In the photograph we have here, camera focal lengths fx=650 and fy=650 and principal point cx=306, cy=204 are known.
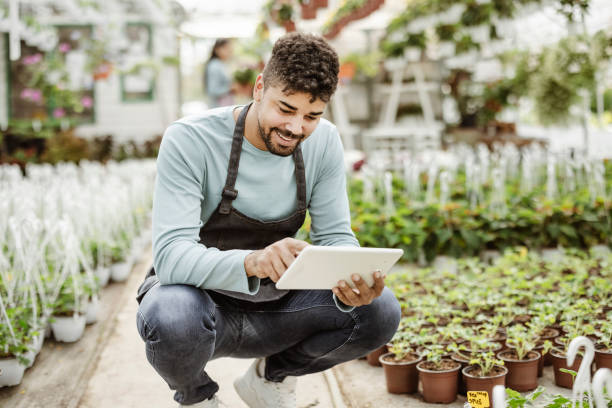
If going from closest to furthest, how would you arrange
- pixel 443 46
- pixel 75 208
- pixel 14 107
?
1. pixel 75 208
2. pixel 443 46
3. pixel 14 107

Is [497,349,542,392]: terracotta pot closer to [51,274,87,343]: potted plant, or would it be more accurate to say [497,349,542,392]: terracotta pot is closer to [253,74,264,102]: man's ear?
[253,74,264,102]: man's ear

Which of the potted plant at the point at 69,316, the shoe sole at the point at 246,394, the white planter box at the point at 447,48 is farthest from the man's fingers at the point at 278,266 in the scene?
the white planter box at the point at 447,48

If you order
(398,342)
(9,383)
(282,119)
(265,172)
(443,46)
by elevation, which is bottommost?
(9,383)

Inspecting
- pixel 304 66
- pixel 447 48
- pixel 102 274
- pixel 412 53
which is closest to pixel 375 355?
pixel 304 66

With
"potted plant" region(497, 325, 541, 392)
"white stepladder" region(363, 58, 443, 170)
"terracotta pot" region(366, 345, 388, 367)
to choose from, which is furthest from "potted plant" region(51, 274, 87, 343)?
"white stepladder" region(363, 58, 443, 170)

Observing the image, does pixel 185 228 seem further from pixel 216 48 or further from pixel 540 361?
pixel 216 48

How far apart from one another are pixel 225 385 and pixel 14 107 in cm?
1019

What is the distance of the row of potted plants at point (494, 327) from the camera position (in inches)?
94.0

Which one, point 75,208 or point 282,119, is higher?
point 282,119

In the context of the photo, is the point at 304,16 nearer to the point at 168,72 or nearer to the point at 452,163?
the point at 452,163

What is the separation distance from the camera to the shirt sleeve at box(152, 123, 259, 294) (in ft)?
6.06

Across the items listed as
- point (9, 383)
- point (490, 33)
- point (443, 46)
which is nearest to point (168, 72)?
point (443, 46)

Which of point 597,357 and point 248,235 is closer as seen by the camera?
point 248,235

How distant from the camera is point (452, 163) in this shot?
6453 mm
